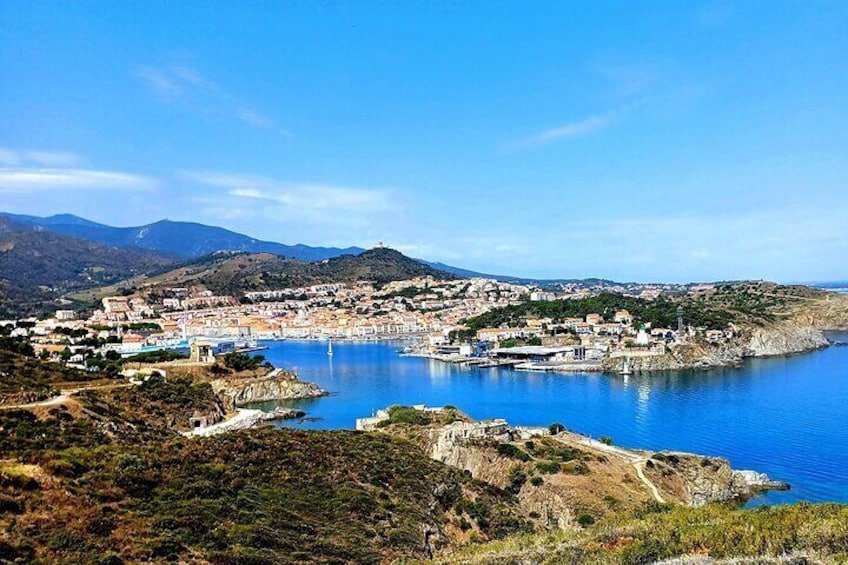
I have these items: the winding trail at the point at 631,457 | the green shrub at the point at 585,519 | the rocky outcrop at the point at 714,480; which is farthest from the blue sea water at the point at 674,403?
the green shrub at the point at 585,519

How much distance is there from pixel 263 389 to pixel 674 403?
3097 centimetres

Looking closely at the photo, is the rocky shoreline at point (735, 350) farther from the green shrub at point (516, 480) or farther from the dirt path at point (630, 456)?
the green shrub at point (516, 480)

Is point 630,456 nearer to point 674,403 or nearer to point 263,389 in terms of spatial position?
point 674,403

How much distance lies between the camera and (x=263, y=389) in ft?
165

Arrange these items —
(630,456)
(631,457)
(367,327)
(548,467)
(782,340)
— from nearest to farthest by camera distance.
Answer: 1. (548,467)
2. (631,457)
3. (630,456)
4. (782,340)
5. (367,327)

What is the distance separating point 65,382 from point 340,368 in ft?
137

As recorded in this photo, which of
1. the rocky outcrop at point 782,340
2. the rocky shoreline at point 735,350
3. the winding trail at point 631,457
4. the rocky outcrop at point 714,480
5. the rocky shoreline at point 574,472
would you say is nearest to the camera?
the rocky shoreline at point 574,472

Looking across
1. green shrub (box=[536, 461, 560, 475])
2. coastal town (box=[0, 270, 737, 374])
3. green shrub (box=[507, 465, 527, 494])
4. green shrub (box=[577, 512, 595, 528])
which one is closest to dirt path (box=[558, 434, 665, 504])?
green shrub (box=[577, 512, 595, 528])

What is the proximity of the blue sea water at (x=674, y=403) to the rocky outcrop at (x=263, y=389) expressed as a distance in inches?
83.1

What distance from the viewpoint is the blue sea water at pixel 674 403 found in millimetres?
30609

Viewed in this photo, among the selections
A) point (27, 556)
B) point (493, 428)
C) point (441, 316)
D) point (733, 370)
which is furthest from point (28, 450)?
point (441, 316)

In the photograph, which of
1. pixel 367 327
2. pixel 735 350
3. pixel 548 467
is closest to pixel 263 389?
pixel 548 467

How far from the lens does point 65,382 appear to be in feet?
93.0

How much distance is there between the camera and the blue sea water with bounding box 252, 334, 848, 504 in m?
30.6
